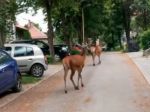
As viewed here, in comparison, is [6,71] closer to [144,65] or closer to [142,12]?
[144,65]

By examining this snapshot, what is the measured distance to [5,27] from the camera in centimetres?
2345

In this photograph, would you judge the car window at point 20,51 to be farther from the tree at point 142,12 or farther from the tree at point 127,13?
the tree at point 127,13

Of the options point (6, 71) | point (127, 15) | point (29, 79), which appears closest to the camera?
point (6, 71)

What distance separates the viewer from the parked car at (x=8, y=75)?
1575cm


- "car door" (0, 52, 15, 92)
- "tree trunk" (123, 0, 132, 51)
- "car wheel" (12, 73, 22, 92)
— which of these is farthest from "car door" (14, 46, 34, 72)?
"tree trunk" (123, 0, 132, 51)

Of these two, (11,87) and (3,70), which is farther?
(11,87)

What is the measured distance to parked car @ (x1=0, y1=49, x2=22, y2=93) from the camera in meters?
15.8

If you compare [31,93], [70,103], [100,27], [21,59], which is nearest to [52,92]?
[31,93]

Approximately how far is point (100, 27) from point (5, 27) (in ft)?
136

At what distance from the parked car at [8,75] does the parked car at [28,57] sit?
562cm

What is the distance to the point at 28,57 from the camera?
2350 centimetres

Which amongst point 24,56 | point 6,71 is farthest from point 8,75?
point 24,56

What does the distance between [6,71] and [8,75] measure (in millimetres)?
208

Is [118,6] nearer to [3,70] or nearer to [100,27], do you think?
[100,27]
